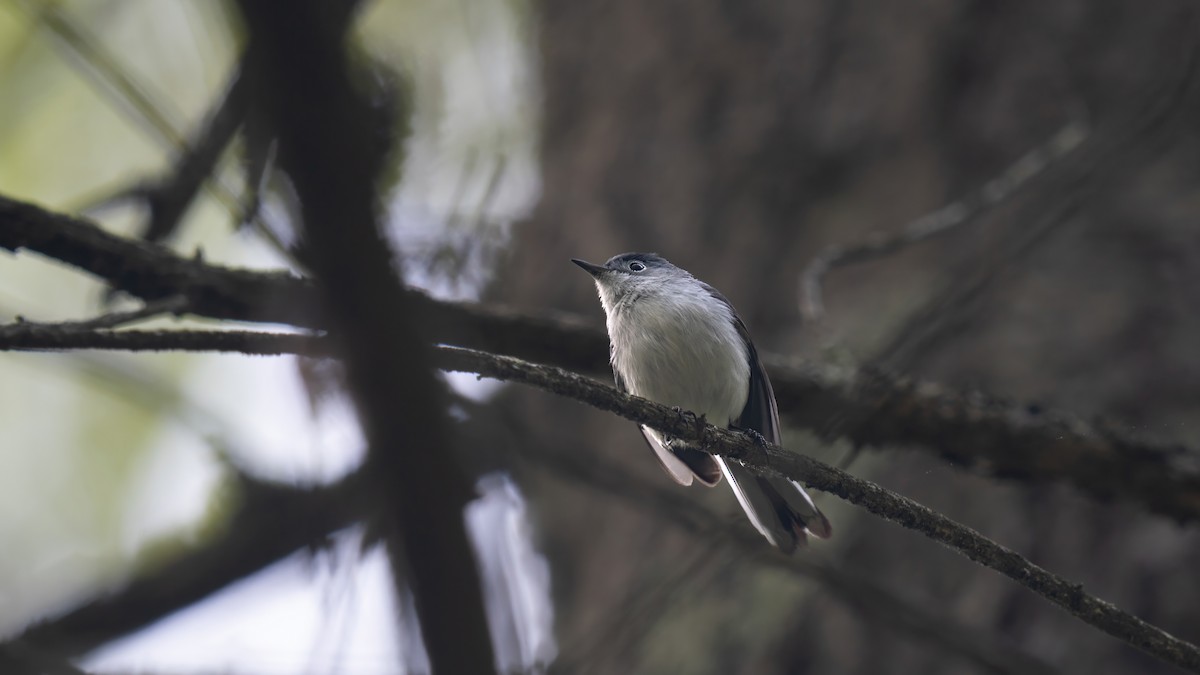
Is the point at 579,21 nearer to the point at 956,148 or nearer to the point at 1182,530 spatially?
the point at 956,148

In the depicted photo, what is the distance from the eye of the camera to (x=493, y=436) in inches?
122

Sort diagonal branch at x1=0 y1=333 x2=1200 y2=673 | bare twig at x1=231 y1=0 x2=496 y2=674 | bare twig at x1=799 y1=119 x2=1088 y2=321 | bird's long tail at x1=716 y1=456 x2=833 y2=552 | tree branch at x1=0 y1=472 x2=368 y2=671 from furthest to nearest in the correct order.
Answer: tree branch at x1=0 y1=472 x2=368 y2=671
bare twig at x1=799 y1=119 x2=1088 y2=321
bird's long tail at x1=716 y1=456 x2=833 y2=552
diagonal branch at x1=0 y1=333 x2=1200 y2=673
bare twig at x1=231 y1=0 x2=496 y2=674

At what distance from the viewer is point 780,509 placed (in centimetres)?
301

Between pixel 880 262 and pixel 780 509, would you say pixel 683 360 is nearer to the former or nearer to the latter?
pixel 780 509

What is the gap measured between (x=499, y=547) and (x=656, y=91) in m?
3.72

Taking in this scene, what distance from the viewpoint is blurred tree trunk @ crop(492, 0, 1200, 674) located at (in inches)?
128

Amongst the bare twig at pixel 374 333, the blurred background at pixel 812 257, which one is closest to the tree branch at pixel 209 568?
the blurred background at pixel 812 257

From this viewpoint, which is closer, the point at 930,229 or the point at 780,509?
the point at 780,509

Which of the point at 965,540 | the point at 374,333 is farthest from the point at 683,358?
the point at 374,333

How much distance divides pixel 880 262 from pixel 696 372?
1450 mm

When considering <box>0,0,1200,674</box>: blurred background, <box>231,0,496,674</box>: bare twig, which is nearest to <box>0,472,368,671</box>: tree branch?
<box>0,0,1200,674</box>: blurred background

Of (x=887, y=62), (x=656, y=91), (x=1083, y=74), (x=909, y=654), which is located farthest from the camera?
(x=656, y=91)

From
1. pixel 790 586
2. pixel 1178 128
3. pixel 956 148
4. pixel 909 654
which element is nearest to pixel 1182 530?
pixel 909 654

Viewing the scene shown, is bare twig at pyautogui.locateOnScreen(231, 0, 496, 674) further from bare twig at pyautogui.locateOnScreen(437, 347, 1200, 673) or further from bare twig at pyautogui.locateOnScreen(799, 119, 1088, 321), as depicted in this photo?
bare twig at pyautogui.locateOnScreen(799, 119, 1088, 321)
